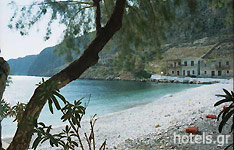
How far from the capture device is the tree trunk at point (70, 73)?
3.93 ft

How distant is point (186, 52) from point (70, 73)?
24.8 m

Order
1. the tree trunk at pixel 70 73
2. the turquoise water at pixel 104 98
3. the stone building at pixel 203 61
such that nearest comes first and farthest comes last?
the tree trunk at pixel 70 73 → the turquoise water at pixel 104 98 → the stone building at pixel 203 61

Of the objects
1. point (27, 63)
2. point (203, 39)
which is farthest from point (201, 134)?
point (27, 63)

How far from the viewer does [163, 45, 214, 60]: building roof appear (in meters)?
23.2

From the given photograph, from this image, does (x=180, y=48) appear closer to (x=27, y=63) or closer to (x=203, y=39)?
(x=203, y=39)

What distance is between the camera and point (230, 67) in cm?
1852

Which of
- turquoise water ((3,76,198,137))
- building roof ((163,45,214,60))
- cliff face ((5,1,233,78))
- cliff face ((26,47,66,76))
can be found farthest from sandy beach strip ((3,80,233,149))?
cliff face ((26,47,66,76))

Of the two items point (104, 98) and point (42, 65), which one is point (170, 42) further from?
point (42, 65)

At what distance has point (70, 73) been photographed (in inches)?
57.1

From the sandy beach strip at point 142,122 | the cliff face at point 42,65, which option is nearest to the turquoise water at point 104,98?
the sandy beach strip at point 142,122

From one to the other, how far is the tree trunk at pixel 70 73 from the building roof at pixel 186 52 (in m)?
21.7

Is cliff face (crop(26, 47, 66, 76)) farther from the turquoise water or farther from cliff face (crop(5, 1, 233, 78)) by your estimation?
the turquoise water

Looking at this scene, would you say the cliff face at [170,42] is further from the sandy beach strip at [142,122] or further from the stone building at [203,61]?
the stone building at [203,61]

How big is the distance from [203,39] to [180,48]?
11.4 feet
